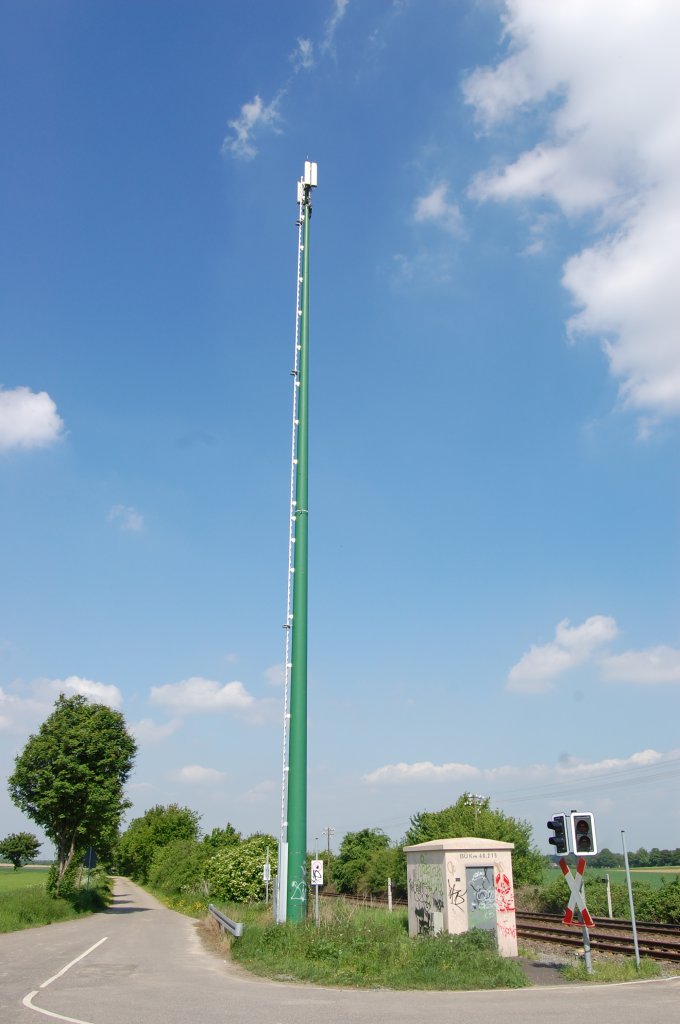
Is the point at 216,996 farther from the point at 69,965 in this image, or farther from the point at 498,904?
the point at 498,904

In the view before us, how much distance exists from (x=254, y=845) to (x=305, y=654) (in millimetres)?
18451

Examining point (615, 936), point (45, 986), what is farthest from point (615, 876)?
point (45, 986)

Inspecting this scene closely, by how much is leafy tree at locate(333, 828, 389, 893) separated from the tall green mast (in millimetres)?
38431

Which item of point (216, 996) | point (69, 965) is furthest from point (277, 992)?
point (69, 965)

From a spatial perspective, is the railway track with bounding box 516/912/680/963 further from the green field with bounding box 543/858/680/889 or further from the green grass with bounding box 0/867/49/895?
the green grass with bounding box 0/867/49/895

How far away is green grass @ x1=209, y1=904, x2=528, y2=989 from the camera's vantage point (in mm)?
14281

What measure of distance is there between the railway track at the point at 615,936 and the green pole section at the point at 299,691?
26.8 ft

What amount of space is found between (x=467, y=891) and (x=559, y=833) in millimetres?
4945

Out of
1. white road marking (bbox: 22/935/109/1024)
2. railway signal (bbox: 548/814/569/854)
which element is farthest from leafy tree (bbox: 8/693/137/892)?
railway signal (bbox: 548/814/569/854)

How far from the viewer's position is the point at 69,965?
17.5 metres

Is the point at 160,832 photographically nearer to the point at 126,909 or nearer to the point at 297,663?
the point at 126,909

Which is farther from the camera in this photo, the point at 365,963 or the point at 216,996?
the point at 365,963

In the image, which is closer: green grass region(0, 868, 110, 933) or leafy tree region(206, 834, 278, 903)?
green grass region(0, 868, 110, 933)

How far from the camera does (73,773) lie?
3550 cm
